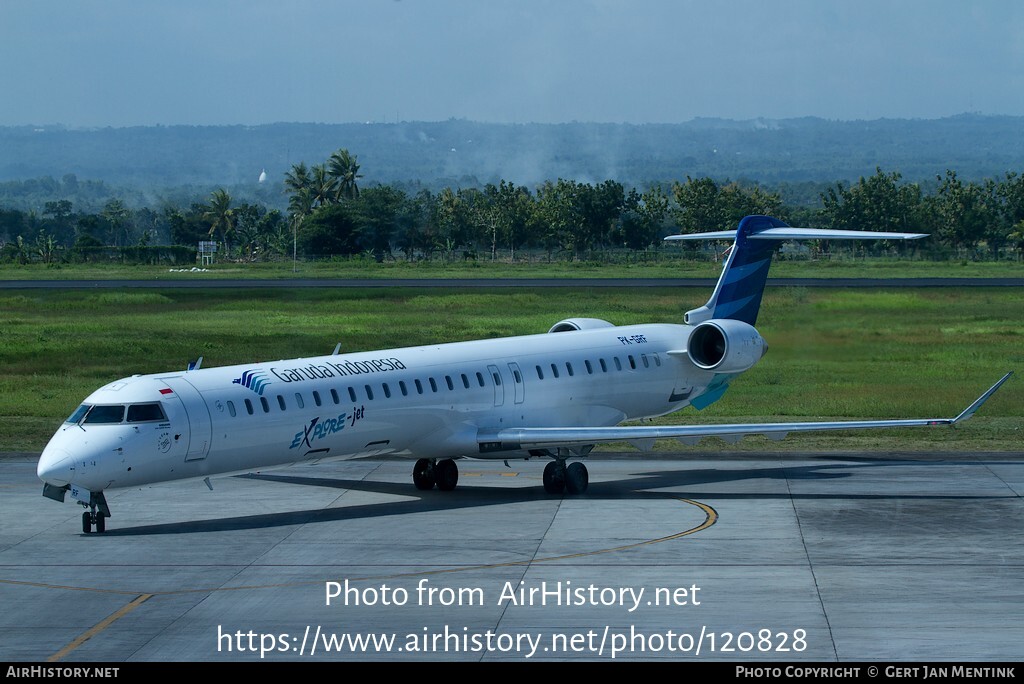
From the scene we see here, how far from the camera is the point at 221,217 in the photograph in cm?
18938

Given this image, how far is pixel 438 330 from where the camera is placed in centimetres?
6059

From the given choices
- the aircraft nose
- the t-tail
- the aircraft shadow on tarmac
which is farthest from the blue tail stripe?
the aircraft nose

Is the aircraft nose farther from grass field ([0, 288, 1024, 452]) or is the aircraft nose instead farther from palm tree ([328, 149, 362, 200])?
palm tree ([328, 149, 362, 200])

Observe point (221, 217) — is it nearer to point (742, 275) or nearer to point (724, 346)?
point (742, 275)

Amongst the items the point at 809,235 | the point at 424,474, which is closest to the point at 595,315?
the point at 809,235

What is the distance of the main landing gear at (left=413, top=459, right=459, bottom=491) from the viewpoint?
96.5ft

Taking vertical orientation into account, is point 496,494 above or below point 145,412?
below

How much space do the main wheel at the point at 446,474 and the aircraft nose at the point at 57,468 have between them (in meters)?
8.39

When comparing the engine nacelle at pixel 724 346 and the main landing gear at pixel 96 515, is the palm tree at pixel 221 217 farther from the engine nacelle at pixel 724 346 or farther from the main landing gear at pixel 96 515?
the main landing gear at pixel 96 515

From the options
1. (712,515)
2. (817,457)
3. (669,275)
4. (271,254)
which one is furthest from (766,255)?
(271,254)

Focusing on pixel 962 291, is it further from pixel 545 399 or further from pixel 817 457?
pixel 545 399

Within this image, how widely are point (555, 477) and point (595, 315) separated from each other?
1493 inches

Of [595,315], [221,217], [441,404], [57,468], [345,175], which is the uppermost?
[345,175]

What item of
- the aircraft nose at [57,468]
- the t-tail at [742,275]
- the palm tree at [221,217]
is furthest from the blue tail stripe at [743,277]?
the palm tree at [221,217]
